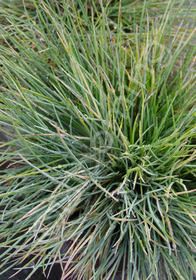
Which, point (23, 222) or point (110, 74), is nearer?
point (23, 222)

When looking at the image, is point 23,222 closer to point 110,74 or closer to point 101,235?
point 101,235

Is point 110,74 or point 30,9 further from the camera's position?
point 30,9

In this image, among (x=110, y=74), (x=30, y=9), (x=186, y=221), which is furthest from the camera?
(x=30, y=9)

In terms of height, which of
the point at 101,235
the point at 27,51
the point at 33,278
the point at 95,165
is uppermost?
the point at 27,51

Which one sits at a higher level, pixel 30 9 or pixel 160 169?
pixel 30 9

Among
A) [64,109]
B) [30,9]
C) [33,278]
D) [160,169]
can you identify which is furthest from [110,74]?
[33,278]

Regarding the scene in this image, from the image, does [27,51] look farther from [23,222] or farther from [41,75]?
[23,222]

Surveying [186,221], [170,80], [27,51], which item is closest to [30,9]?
[27,51]

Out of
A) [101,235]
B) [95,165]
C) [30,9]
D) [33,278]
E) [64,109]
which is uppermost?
[30,9]

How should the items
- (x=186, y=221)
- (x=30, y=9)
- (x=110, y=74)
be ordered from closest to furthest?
(x=186, y=221) < (x=110, y=74) < (x=30, y=9)
